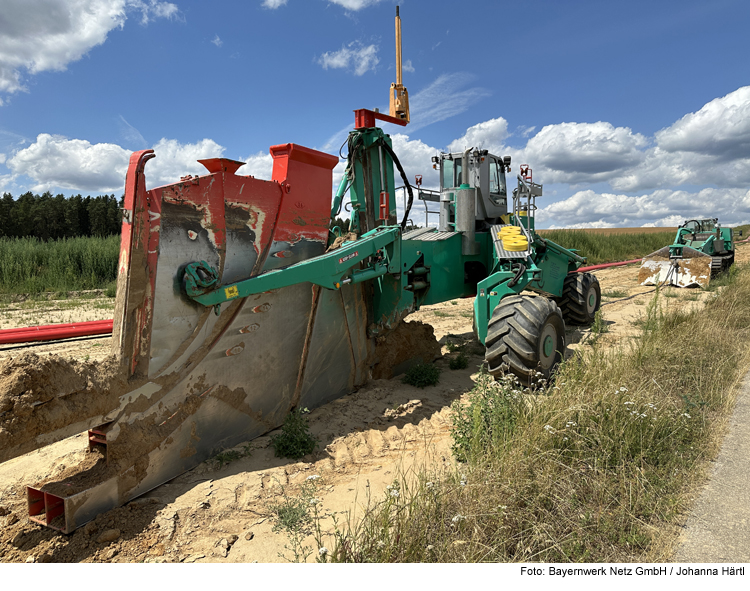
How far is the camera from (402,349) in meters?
6.22

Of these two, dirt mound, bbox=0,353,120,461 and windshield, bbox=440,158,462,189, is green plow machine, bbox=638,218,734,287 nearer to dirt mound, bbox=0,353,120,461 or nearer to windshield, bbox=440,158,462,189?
windshield, bbox=440,158,462,189

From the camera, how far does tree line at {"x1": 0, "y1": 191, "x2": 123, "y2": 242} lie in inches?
1452

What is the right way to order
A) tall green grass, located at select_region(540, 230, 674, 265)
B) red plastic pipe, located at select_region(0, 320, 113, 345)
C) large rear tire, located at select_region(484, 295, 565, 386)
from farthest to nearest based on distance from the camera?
tall green grass, located at select_region(540, 230, 674, 265) → red plastic pipe, located at select_region(0, 320, 113, 345) → large rear tire, located at select_region(484, 295, 565, 386)

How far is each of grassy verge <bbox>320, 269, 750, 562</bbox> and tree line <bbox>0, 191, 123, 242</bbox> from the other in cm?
3928

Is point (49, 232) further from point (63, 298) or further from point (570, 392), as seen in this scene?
point (570, 392)

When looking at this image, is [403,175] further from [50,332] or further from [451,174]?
[50,332]

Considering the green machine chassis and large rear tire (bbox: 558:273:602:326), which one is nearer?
the green machine chassis

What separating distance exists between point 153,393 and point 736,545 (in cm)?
380

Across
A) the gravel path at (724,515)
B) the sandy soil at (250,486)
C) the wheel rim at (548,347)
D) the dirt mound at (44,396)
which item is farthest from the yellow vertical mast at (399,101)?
the gravel path at (724,515)

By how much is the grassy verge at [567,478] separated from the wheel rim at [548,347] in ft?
1.59

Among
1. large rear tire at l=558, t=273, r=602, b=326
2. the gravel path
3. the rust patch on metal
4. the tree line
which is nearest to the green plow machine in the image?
large rear tire at l=558, t=273, r=602, b=326

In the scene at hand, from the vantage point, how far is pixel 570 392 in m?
4.23

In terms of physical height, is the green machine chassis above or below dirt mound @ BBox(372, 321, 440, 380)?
above

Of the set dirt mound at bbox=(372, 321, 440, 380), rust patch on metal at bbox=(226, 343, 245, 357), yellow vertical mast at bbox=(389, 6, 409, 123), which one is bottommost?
dirt mound at bbox=(372, 321, 440, 380)
